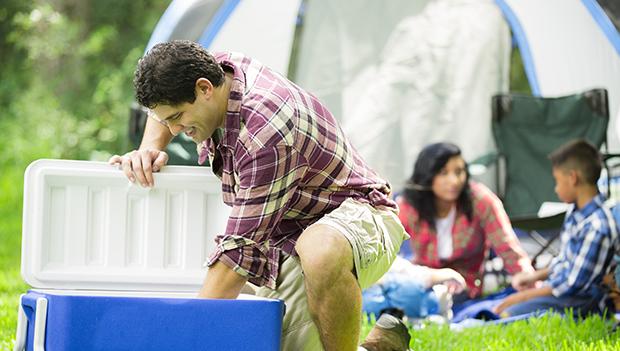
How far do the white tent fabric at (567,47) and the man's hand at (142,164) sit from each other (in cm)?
266

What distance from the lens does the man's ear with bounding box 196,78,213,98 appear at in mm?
2676

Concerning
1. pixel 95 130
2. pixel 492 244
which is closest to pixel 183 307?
pixel 492 244

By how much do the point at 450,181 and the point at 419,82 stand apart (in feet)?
2.53

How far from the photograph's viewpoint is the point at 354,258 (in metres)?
2.76

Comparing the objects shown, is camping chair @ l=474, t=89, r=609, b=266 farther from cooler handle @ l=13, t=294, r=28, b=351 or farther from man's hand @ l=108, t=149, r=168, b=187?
cooler handle @ l=13, t=294, r=28, b=351

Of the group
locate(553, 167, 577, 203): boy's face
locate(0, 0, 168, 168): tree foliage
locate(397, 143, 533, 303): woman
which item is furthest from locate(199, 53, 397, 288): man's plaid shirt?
locate(0, 0, 168, 168): tree foliage

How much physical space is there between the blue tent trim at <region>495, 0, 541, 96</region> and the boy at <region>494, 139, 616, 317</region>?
0.95 metres

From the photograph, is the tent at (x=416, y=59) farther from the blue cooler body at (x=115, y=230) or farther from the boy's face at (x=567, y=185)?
the blue cooler body at (x=115, y=230)

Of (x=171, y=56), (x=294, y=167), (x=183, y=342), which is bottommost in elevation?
(x=183, y=342)

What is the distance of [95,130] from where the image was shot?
32.3ft

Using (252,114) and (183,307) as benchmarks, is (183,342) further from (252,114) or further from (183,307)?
(252,114)

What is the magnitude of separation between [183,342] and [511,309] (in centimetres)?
242

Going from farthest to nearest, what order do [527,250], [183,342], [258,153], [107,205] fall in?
[527,250]
[107,205]
[258,153]
[183,342]

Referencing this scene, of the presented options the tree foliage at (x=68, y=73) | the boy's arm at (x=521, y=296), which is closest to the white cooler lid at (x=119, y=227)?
the boy's arm at (x=521, y=296)
